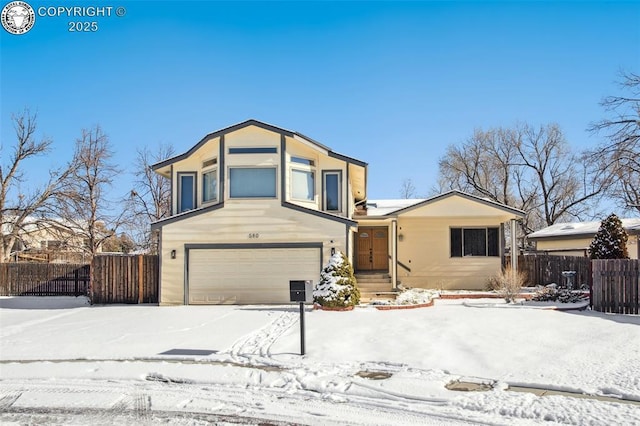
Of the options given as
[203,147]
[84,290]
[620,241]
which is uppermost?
[203,147]

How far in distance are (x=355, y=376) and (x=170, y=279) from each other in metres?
12.6

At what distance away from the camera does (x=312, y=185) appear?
2097 cm

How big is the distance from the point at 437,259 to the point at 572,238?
41.2 ft

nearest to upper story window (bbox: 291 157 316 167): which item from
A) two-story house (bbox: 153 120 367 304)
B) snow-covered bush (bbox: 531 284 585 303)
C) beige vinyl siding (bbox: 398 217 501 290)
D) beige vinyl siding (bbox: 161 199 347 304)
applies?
two-story house (bbox: 153 120 367 304)

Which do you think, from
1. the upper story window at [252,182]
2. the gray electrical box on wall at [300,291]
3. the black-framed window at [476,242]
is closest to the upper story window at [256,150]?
the upper story window at [252,182]

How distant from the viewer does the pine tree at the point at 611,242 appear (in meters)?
17.7

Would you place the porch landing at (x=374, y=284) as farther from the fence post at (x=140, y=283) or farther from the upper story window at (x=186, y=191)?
the fence post at (x=140, y=283)

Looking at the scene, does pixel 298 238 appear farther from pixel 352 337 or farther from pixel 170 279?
pixel 352 337

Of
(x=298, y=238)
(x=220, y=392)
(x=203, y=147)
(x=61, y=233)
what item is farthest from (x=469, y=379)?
(x=61, y=233)

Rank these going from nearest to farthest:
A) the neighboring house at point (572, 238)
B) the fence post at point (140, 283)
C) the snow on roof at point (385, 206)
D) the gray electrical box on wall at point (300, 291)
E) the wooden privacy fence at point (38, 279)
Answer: the gray electrical box on wall at point (300, 291) < the fence post at point (140, 283) < the snow on roof at point (385, 206) < the wooden privacy fence at point (38, 279) < the neighboring house at point (572, 238)

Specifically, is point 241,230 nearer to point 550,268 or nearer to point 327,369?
point 327,369

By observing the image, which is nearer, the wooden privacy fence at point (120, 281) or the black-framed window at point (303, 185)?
the wooden privacy fence at point (120, 281)

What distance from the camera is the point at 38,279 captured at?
26.1 metres

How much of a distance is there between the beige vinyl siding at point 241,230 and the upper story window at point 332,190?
6.33ft
